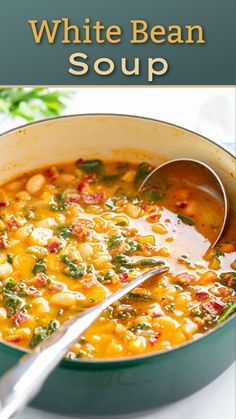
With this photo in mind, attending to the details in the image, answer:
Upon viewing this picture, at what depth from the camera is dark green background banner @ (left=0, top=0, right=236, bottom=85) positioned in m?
4.27

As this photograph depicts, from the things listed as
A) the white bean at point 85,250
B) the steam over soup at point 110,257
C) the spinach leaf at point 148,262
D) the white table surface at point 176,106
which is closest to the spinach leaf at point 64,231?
the steam over soup at point 110,257

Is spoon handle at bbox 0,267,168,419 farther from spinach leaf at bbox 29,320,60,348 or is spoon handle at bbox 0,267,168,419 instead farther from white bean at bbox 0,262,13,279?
white bean at bbox 0,262,13,279

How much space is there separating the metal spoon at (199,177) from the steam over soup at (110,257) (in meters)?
0.03

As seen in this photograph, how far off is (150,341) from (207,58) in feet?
5.62

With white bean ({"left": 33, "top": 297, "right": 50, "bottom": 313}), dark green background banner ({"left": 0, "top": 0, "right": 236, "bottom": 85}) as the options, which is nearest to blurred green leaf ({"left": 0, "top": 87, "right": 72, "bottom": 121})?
dark green background banner ({"left": 0, "top": 0, "right": 236, "bottom": 85})

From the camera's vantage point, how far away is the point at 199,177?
439 cm

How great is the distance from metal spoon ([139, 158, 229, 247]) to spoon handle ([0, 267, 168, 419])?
1281 millimetres

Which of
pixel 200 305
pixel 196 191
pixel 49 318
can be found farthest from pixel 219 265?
pixel 49 318

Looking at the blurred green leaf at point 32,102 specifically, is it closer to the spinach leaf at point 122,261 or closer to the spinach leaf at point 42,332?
the spinach leaf at point 122,261

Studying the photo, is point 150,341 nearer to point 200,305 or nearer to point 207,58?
point 200,305

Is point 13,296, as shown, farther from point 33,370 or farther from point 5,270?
point 33,370

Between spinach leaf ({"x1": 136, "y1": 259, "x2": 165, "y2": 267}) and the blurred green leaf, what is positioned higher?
the blurred green leaf

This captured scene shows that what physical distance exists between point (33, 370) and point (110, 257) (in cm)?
111

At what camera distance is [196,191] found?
4.40 metres
